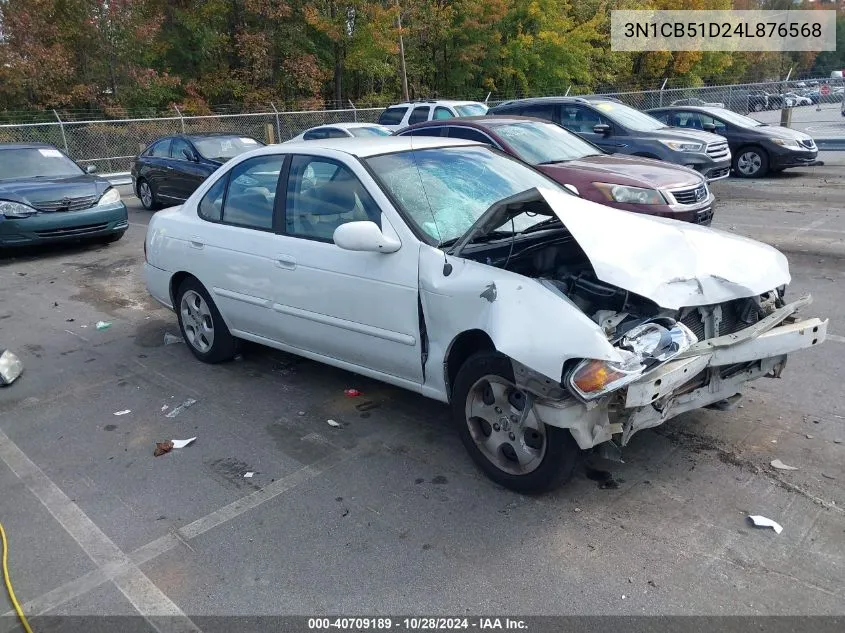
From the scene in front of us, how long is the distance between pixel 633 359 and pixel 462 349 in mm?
1042

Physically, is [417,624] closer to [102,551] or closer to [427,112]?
[102,551]

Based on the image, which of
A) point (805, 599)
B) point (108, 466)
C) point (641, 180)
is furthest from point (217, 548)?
point (641, 180)

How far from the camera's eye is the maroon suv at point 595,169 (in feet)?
26.0

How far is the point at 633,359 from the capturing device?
305cm

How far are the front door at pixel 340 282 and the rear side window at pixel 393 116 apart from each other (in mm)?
12244

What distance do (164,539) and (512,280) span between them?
2.12m

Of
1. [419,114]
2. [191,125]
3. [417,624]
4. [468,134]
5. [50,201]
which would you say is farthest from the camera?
[191,125]

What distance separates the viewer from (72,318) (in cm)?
742

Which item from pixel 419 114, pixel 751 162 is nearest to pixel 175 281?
pixel 419 114

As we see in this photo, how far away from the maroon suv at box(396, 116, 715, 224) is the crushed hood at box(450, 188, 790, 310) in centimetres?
375

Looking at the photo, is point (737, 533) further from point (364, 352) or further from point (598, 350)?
point (364, 352)

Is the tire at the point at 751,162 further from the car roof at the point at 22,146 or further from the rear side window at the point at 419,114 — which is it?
the car roof at the point at 22,146

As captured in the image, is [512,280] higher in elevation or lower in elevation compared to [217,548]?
higher

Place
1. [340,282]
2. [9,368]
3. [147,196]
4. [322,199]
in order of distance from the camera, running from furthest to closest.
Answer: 1. [147,196]
2. [9,368]
3. [322,199]
4. [340,282]
